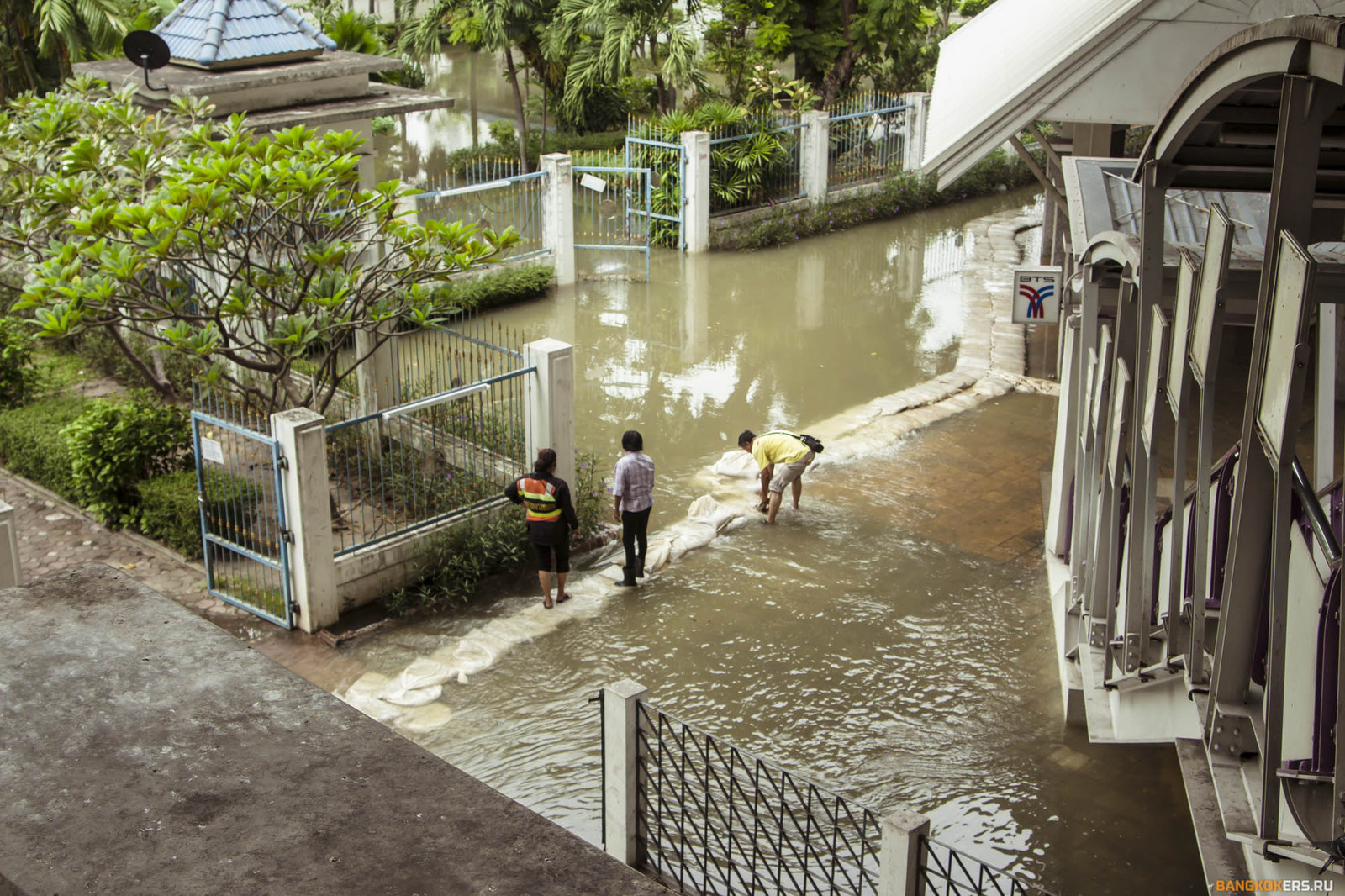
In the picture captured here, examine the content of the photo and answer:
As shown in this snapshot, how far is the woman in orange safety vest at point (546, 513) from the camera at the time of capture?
26.9ft

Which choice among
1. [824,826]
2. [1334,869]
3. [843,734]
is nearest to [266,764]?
[1334,869]

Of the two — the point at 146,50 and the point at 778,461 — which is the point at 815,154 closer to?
the point at 778,461

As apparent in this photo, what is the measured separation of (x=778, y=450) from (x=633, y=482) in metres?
1.52

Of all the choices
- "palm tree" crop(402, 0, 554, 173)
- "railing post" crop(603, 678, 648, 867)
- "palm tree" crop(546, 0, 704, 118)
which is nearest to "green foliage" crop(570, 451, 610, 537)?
"railing post" crop(603, 678, 648, 867)

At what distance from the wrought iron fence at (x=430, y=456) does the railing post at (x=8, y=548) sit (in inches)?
83.4

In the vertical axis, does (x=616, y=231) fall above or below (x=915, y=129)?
below

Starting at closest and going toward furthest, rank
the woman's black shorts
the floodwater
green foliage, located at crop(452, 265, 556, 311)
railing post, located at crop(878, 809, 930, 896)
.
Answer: railing post, located at crop(878, 809, 930, 896) → the floodwater → the woman's black shorts → green foliage, located at crop(452, 265, 556, 311)

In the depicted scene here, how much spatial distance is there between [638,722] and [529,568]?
3564mm

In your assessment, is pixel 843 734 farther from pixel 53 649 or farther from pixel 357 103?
pixel 357 103

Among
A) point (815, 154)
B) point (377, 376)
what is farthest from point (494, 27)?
point (377, 376)

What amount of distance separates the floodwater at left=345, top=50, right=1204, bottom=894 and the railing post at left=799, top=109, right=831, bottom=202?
680 cm

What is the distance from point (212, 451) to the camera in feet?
27.1

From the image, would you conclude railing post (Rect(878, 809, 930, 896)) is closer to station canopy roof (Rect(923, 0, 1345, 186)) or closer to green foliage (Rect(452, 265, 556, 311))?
station canopy roof (Rect(923, 0, 1345, 186))

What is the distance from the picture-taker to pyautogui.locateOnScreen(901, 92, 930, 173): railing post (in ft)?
68.2
